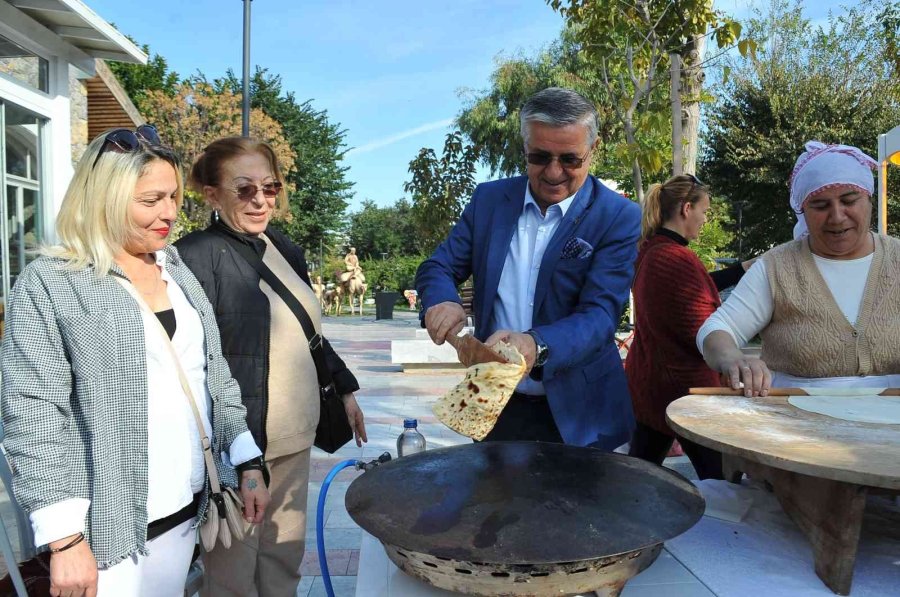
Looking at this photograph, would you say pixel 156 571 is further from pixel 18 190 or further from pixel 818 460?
pixel 18 190

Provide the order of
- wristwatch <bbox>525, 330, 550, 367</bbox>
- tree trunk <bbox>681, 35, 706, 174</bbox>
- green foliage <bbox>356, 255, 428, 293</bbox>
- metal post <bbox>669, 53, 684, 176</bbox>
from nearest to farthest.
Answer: wristwatch <bbox>525, 330, 550, 367</bbox>, metal post <bbox>669, 53, 684, 176</bbox>, tree trunk <bbox>681, 35, 706, 174</bbox>, green foliage <bbox>356, 255, 428, 293</bbox>

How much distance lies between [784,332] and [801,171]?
488mm

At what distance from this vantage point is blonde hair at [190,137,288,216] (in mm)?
2332

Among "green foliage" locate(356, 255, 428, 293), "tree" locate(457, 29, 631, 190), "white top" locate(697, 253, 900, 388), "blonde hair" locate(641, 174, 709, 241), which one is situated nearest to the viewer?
"white top" locate(697, 253, 900, 388)

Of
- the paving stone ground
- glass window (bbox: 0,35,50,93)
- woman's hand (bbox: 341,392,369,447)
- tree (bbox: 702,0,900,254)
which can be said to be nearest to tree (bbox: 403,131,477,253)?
the paving stone ground

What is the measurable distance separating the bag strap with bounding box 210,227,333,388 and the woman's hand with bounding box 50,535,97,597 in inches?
40.9

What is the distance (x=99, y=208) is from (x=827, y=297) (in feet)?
6.61

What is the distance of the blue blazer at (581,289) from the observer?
6.33 feet

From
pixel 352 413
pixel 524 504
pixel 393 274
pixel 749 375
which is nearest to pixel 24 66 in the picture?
pixel 352 413

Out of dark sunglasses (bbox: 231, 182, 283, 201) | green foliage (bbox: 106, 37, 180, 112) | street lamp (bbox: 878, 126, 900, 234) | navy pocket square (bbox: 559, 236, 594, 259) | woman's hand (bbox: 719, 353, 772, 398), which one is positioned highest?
green foliage (bbox: 106, 37, 180, 112)

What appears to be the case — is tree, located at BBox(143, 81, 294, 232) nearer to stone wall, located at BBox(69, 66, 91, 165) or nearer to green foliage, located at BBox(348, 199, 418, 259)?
stone wall, located at BBox(69, 66, 91, 165)

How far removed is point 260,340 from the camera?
2.18 meters

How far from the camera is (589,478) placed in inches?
65.6

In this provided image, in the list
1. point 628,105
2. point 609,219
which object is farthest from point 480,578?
point 628,105
